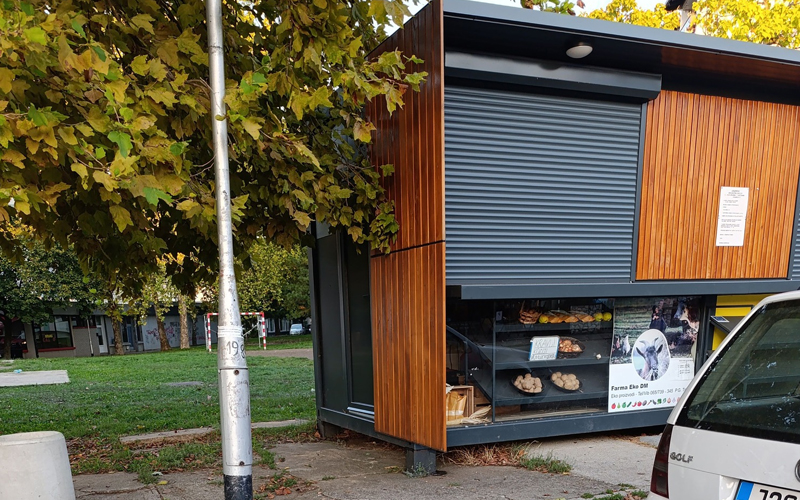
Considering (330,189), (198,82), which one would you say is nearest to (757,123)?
(330,189)

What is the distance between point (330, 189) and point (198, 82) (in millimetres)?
1593

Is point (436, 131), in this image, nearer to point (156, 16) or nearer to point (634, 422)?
point (156, 16)

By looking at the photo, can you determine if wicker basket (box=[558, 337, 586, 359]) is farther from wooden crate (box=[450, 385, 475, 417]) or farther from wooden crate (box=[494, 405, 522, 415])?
wooden crate (box=[450, 385, 475, 417])

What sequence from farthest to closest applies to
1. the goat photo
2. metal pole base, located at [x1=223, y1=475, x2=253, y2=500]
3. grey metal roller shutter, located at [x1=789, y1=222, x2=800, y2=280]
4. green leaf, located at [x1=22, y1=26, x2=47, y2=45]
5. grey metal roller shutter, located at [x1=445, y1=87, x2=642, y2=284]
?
grey metal roller shutter, located at [x1=789, y1=222, x2=800, y2=280] < the goat photo < grey metal roller shutter, located at [x1=445, y1=87, x2=642, y2=284] < metal pole base, located at [x1=223, y1=475, x2=253, y2=500] < green leaf, located at [x1=22, y1=26, x2=47, y2=45]

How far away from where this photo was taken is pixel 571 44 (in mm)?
5730

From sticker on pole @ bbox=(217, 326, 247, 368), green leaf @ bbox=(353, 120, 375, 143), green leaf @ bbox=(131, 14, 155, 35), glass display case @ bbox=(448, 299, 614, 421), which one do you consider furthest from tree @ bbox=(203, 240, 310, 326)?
sticker on pole @ bbox=(217, 326, 247, 368)

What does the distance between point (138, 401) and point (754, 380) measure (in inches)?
471

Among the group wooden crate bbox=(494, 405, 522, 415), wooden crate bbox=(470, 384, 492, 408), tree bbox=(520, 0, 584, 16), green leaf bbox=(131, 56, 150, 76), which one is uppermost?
tree bbox=(520, 0, 584, 16)

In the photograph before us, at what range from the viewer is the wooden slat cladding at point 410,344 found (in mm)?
5309

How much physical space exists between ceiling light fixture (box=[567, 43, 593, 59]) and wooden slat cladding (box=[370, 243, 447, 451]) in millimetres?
2405

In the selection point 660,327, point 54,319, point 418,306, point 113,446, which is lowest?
point 54,319

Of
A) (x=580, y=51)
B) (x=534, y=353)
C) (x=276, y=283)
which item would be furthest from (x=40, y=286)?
(x=580, y=51)

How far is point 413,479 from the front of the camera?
18.5ft

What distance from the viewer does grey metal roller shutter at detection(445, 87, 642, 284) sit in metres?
5.94
